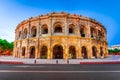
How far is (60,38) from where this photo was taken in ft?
92.6

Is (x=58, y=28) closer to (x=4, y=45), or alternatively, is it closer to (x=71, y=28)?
(x=71, y=28)

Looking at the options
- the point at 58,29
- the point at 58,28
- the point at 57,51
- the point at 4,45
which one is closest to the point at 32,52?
the point at 57,51

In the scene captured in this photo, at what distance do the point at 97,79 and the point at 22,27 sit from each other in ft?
100

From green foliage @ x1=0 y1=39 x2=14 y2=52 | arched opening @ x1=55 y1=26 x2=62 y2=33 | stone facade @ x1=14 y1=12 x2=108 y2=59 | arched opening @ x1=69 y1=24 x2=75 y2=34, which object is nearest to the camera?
stone facade @ x1=14 y1=12 x2=108 y2=59

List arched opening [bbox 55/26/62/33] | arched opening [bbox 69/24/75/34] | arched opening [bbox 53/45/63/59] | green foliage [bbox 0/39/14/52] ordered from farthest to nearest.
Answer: green foliage [bbox 0/39/14/52] → arched opening [bbox 55/26/62/33] → arched opening [bbox 69/24/75/34] → arched opening [bbox 53/45/63/59]

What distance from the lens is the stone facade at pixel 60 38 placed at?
28250 millimetres

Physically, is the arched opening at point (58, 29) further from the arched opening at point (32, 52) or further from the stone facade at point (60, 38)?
the arched opening at point (32, 52)

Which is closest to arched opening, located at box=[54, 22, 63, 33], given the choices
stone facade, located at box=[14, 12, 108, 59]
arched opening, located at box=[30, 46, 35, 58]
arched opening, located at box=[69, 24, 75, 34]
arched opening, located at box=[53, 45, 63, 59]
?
stone facade, located at box=[14, 12, 108, 59]

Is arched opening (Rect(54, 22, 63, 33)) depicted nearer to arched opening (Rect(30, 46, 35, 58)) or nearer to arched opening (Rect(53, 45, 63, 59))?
arched opening (Rect(53, 45, 63, 59))

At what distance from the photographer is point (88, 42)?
98.5ft

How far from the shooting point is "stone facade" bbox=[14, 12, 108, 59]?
1112 inches

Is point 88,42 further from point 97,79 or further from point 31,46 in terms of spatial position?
point 97,79

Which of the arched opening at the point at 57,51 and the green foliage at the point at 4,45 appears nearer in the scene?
the arched opening at the point at 57,51

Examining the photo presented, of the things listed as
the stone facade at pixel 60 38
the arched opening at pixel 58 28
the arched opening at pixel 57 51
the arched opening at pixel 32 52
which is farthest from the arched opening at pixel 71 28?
the arched opening at pixel 32 52
